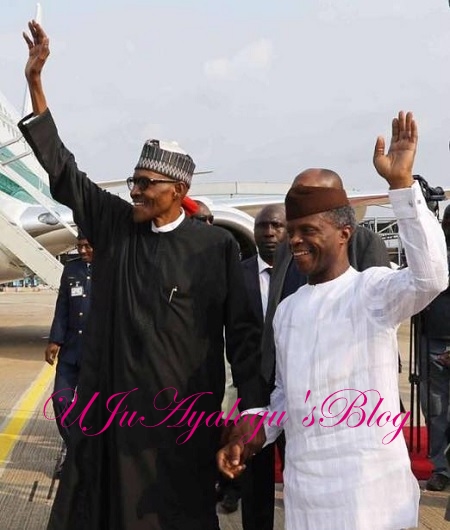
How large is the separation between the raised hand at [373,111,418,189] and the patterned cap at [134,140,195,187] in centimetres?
90

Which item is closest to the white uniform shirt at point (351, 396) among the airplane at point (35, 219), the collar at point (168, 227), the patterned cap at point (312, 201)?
the patterned cap at point (312, 201)

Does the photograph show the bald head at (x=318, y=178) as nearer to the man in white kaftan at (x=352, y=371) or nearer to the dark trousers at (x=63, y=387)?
the man in white kaftan at (x=352, y=371)

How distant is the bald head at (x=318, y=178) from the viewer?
2.45 metres

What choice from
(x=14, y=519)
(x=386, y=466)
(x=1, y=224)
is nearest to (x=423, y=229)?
(x=386, y=466)

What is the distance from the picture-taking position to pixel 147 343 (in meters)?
2.54

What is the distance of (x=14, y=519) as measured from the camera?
3980 mm

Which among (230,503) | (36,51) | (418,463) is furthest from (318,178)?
(418,463)

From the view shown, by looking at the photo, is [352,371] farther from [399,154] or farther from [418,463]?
[418,463]

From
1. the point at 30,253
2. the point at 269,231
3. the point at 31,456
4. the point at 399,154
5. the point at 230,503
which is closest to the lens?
the point at 399,154

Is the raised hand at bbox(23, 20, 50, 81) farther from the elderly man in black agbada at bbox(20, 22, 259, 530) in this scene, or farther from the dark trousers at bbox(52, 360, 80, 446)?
the dark trousers at bbox(52, 360, 80, 446)

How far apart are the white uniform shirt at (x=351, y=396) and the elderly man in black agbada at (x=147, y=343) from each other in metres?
0.54

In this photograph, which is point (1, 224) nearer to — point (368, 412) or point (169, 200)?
point (169, 200)

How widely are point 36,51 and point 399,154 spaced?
4.49 ft

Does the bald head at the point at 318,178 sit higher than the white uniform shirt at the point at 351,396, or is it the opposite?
the bald head at the point at 318,178
